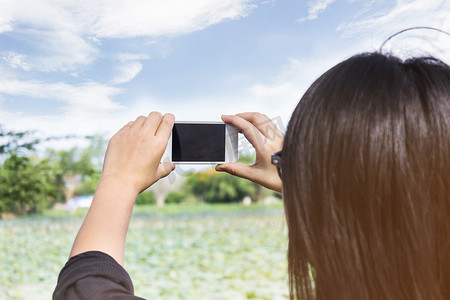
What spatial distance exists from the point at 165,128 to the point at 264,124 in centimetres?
20

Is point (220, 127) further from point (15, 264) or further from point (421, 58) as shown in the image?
point (15, 264)

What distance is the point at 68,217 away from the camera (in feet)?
19.8

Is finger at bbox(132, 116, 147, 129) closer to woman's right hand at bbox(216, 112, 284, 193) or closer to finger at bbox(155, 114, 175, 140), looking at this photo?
finger at bbox(155, 114, 175, 140)

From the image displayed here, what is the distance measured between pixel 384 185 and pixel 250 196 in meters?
7.46

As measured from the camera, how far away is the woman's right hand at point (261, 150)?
702 millimetres

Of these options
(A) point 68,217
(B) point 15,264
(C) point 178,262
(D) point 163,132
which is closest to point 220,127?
(D) point 163,132

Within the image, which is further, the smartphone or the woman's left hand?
the smartphone

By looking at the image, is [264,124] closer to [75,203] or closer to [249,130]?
[249,130]

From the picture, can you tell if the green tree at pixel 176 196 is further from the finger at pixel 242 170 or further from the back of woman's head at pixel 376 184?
the back of woman's head at pixel 376 184

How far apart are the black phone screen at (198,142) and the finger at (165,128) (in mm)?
164

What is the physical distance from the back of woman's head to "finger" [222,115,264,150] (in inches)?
9.0

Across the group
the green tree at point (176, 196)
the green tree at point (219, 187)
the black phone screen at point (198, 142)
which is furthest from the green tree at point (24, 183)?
the green tree at point (176, 196)

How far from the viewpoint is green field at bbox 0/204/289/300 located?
3.09 metres

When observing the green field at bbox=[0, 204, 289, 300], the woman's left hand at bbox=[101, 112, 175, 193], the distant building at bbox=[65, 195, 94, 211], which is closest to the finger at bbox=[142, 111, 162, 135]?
the woman's left hand at bbox=[101, 112, 175, 193]
